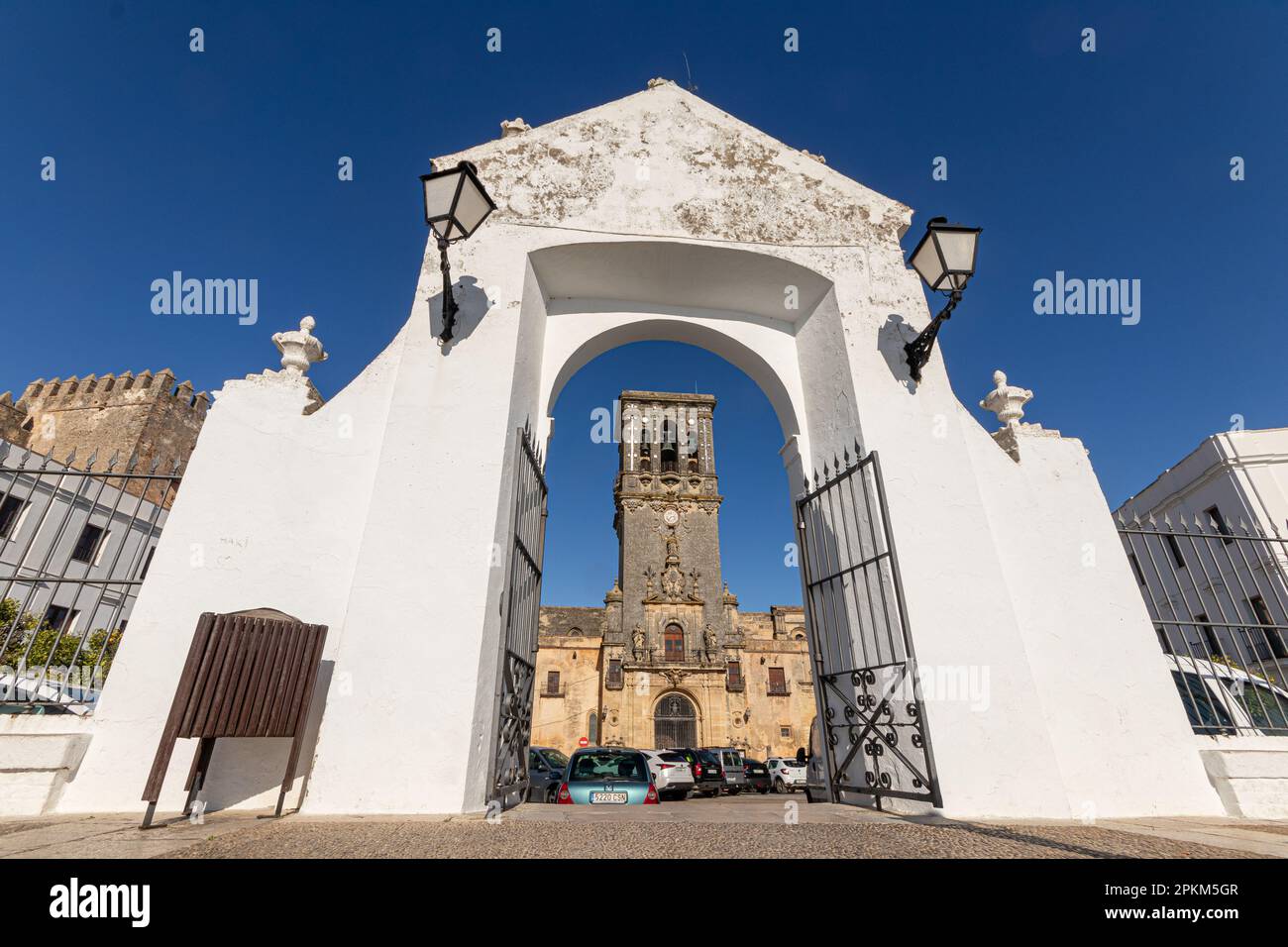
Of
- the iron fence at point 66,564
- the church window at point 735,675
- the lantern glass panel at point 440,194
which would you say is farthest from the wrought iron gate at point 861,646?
the church window at point 735,675

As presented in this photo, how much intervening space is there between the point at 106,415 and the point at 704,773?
36188 mm

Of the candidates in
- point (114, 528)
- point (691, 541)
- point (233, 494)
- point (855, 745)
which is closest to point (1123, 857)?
point (855, 745)

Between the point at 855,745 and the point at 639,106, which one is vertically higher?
the point at 639,106

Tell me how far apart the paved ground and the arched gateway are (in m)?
0.55

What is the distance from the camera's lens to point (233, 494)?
17.1 ft

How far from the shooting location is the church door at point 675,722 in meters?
35.0

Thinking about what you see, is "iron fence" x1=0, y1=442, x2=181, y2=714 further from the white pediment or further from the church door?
the church door

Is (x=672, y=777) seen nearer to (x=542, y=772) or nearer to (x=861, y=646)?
(x=542, y=772)

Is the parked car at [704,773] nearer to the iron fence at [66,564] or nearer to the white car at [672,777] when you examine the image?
the white car at [672,777]

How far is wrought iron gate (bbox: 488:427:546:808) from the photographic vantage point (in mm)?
4980

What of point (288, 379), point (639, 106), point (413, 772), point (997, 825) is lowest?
point (997, 825)
